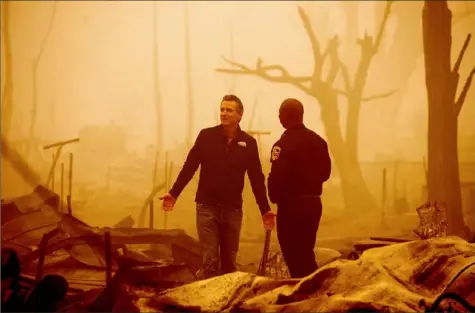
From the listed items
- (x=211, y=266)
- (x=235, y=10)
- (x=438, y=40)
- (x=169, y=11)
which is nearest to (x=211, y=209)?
(x=211, y=266)

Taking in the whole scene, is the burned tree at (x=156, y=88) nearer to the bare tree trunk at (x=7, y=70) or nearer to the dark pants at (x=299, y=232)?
the bare tree trunk at (x=7, y=70)

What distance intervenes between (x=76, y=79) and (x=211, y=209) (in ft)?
35.7


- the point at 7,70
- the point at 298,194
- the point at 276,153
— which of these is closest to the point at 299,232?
the point at 298,194

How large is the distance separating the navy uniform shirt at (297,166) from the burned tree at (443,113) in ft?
14.3

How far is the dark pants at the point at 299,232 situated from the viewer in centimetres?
308

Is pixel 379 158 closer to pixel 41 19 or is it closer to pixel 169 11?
pixel 169 11

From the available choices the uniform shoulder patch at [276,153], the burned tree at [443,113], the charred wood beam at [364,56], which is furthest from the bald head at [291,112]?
the charred wood beam at [364,56]

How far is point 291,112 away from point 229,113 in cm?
54

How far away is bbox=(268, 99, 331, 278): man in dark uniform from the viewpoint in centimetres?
309

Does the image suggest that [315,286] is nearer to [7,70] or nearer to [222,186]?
[222,186]

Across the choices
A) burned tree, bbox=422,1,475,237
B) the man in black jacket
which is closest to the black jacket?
the man in black jacket

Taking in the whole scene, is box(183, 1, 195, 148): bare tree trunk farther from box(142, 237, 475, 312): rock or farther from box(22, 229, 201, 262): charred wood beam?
box(142, 237, 475, 312): rock

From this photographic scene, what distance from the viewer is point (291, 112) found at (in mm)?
3191

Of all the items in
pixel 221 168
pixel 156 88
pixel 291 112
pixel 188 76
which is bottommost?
pixel 221 168
